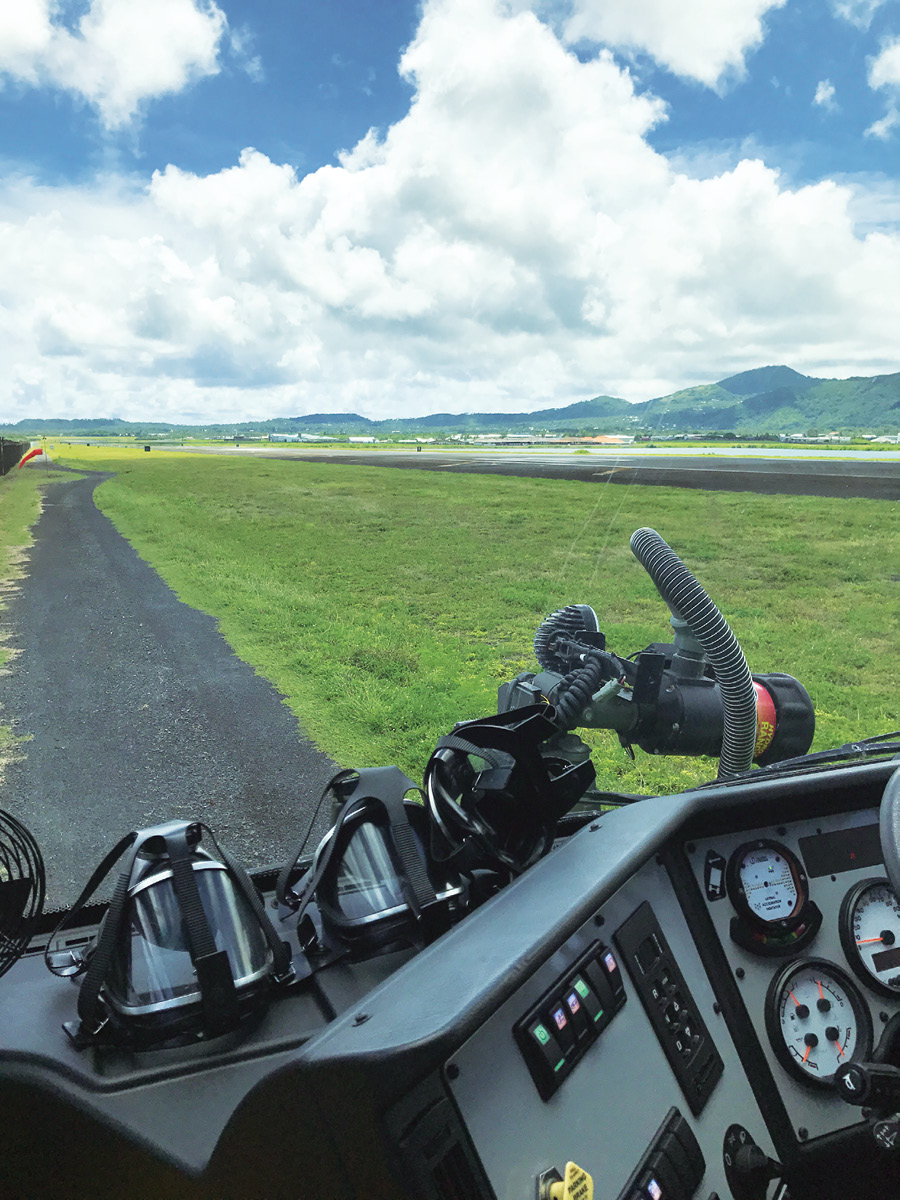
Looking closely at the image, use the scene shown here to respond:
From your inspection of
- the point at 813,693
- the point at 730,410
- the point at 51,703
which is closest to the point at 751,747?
the point at 813,693

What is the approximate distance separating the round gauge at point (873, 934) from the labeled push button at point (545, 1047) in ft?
2.69

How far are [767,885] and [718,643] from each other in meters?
0.58

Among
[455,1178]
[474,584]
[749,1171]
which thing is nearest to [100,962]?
[455,1178]

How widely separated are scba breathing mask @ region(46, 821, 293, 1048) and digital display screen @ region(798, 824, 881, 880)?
1.14m

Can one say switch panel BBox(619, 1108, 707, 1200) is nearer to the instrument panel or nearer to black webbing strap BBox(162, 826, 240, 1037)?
the instrument panel

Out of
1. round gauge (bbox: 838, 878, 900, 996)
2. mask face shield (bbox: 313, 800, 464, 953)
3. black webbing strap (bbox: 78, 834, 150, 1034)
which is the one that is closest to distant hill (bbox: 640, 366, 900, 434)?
round gauge (bbox: 838, 878, 900, 996)

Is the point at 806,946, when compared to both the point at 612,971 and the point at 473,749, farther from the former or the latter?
the point at 473,749

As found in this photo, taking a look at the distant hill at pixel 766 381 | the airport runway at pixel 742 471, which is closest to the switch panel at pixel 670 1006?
the airport runway at pixel 742 471

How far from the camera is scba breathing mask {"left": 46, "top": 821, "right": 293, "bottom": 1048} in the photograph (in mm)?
1411

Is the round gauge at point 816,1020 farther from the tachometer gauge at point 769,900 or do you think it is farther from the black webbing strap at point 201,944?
the black webbing strap at point 201,944

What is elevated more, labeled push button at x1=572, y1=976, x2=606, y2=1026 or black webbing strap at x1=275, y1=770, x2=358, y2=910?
black webbing strap at x1=275, y1=770, x2=358, y2=910

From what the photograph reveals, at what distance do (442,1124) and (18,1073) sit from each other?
2.78 feet

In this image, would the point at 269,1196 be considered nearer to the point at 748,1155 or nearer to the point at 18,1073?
the point at 18,1073

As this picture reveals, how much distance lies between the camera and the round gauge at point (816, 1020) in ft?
5.13
